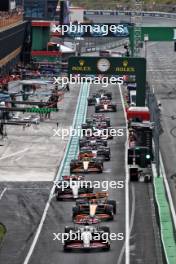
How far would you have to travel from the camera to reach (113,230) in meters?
45.8

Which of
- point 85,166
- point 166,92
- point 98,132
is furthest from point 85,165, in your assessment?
point 166,92

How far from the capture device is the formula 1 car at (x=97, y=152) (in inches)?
2564

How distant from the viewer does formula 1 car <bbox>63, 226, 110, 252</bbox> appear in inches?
1623

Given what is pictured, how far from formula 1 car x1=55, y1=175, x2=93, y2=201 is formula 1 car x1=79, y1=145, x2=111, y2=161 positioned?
9550 millimetres

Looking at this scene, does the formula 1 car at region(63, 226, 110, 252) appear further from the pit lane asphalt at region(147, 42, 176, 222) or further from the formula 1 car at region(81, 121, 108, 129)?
the formula 1 car at region(81, 121, 108, 129)

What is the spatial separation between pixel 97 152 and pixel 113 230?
66.6 feet

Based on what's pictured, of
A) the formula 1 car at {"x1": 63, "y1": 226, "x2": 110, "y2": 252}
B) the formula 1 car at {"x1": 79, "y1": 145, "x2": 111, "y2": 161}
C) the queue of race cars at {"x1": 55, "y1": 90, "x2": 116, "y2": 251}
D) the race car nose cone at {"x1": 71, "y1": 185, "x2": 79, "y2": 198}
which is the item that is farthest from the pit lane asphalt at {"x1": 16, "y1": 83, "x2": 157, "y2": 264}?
the formula 1 car at {"x1": 79, "y1": 145, "x2": 111, "y2": 161}

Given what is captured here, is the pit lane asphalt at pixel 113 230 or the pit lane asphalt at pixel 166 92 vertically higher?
the pit lane asphalt at pixel 113 230

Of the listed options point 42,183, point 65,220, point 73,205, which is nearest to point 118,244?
point 65,220

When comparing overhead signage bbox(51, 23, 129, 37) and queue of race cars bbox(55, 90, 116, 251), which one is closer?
queue of race cars bbox(55, 90, 116, 251)

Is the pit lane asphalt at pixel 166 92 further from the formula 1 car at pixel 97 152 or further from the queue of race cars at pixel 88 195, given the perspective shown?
the queue of race cars at pixel 88 195

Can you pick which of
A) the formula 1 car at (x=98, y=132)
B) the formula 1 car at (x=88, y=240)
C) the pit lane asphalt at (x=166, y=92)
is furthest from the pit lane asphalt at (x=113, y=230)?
the formula 1 car at (x=98, y=132)

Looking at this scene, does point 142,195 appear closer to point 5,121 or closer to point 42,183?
point 42,183

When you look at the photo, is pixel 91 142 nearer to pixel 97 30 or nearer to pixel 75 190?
pixel 75 190
